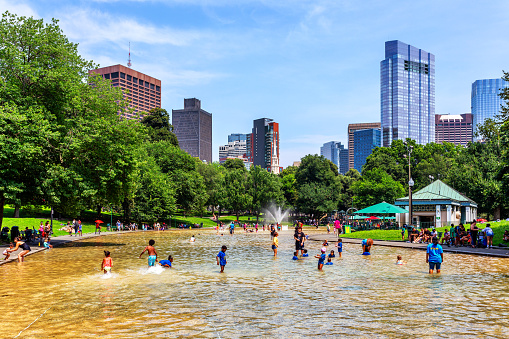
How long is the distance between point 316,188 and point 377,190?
17.2m

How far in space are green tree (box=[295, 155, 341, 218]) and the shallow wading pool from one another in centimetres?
7284

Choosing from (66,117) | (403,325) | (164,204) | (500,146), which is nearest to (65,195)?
(66,117)

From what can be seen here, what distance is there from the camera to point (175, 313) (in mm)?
11094

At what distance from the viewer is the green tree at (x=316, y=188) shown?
3723 inches

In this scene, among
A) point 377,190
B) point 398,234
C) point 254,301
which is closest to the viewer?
point 254,301

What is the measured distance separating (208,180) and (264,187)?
15172 mm

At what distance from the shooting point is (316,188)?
318 ft

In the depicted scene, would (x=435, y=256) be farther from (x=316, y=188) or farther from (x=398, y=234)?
(x=316, y=188)

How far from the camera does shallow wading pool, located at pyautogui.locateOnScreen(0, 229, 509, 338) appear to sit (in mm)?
9508

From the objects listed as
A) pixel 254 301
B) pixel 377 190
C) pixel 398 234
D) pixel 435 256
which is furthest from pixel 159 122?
pixel 254 301

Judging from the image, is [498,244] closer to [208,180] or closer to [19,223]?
[19,223]

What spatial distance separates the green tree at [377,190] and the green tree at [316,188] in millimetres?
9108

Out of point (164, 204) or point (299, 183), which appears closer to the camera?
point (164, 204)

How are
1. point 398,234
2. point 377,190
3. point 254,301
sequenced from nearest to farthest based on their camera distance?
1. point 254,301
2. point 398,234
3. point 377,190
